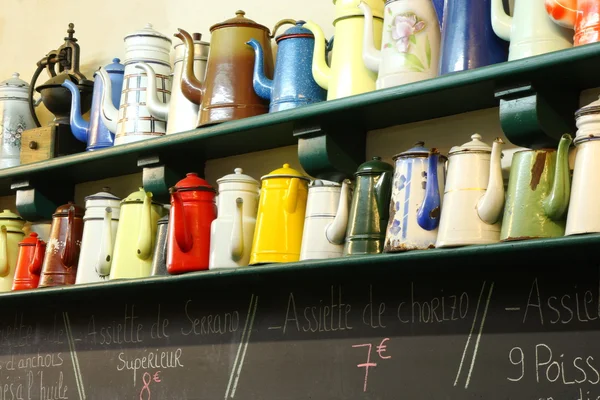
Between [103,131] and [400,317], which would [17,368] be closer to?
[103,131]

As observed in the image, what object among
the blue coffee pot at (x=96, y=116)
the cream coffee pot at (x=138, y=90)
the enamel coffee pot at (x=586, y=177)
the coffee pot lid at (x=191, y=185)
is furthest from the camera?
the blue coffee pot at (x=96, y=116)

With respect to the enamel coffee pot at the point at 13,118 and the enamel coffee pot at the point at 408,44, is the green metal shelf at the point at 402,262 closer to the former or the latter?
the enamel coffee pot at the point at 408,44

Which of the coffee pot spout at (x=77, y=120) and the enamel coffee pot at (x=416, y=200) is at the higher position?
the coffee pot spout at (x=77, y=120)

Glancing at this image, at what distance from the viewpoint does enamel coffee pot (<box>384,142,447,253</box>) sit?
6.18 ft

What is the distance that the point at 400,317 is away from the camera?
212 centimetres

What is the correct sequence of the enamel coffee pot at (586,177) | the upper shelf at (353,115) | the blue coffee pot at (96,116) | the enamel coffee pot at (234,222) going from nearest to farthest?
the enamel coffee pot at (586,177), the upper shelf at (353,115), the enamel coffee pot at (234,222), the blue coffee pot at (96,116)

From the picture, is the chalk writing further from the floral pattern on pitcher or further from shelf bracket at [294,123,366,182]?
the floral pattern on pitcher

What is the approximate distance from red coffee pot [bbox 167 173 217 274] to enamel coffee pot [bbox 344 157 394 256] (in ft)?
1.38

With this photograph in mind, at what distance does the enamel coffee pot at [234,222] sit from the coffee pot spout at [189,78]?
0.24m

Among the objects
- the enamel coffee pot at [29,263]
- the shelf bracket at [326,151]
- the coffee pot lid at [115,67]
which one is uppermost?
the coffee pot lid at [115,67]

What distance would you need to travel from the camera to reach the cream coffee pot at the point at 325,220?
6.74 ft

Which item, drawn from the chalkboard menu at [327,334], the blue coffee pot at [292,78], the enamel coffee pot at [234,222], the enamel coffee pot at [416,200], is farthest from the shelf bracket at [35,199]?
the enamel coffee pot at [416,200]

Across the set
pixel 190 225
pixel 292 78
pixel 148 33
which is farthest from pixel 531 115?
pixel 148 33

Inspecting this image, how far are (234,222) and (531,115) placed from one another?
768 millimetres
